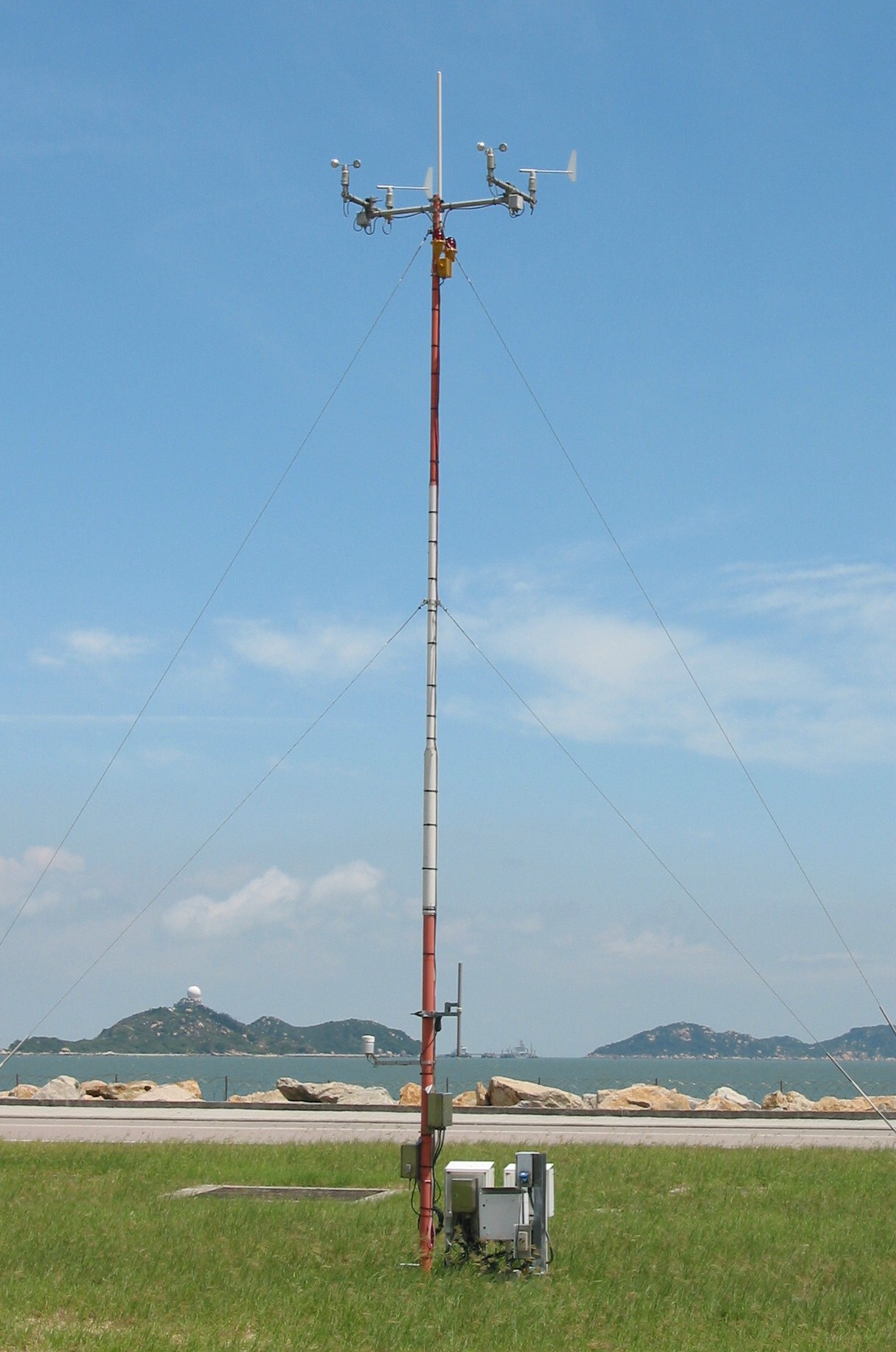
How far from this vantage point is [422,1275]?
14.5 metres

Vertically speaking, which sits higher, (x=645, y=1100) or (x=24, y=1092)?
(x=24, y=1092)

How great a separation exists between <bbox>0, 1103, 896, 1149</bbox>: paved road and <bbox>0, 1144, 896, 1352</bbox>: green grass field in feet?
21.4

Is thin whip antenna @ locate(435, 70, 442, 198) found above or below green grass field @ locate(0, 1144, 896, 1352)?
above

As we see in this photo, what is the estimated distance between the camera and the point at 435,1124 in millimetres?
14703

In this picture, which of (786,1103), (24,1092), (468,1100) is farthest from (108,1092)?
(786,1103)

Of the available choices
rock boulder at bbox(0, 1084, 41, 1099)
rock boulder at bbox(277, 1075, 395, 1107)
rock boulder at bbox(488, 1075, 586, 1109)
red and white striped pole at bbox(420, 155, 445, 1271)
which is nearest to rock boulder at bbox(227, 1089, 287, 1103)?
rock boulder at bbox(277, 1075, 395, 1107)

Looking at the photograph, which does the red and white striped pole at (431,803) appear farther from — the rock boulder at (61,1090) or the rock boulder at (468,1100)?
the rock boulder at (61,1090)

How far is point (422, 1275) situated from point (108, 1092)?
31785mm

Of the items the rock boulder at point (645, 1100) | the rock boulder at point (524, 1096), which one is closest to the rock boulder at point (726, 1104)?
the rock boulder at point (645, 1100)

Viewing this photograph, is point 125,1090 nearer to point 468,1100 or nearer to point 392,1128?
point 468,1100

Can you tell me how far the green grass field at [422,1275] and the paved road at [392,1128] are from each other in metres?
6.52

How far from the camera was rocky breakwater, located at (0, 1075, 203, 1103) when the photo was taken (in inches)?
1597

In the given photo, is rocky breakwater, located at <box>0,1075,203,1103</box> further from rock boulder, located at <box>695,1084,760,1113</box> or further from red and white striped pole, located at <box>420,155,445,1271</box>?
red and white striped pole, located at <box>420,155,445,1271</box>

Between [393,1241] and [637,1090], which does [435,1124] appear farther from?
[637,1090]
